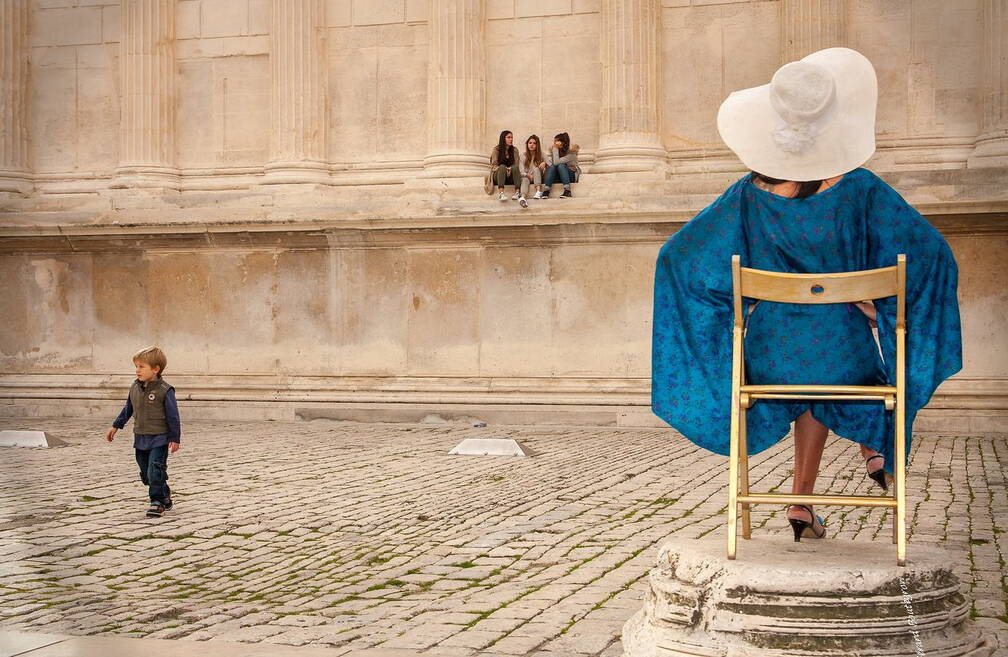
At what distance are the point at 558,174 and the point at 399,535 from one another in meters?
9.94

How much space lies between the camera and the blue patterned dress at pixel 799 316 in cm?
524

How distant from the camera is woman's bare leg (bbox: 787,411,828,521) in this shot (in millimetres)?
5535

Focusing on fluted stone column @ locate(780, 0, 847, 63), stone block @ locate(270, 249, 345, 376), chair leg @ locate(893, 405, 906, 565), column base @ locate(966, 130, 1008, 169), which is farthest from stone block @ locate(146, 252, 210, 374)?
chair leg @ locate(893, 405, 906, 565)

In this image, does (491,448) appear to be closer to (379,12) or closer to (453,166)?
(453,166)

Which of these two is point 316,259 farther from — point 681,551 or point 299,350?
point 681,551

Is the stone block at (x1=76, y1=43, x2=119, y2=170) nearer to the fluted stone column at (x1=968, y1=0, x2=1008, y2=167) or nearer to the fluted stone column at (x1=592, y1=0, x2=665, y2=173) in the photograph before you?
the fluted stone column at (x1=592, y1=0, x2=665, y2=173)

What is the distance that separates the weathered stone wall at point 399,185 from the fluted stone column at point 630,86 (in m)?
0.03

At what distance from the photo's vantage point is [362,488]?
10.9m

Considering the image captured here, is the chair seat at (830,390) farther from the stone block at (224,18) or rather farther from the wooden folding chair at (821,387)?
the stone block at (224,18)

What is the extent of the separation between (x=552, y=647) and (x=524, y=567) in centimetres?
187

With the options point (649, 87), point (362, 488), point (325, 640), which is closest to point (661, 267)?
point (325, 640)

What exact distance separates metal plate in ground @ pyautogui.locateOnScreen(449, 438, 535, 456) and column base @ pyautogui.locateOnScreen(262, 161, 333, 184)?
6.62 meters

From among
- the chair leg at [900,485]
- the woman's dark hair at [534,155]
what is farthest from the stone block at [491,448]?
the chair leg at [900,485]

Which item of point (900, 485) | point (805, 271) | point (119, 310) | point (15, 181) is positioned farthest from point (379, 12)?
point (900, 485)
